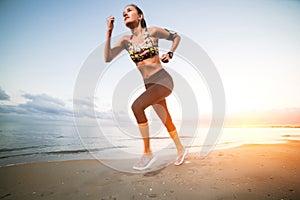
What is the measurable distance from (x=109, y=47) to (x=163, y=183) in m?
2.39

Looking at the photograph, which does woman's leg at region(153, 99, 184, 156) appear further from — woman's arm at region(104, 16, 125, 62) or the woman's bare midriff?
woman's arm at region(104, 16, 125, 62)

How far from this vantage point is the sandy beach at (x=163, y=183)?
2.03 meters

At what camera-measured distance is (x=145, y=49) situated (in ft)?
9.76

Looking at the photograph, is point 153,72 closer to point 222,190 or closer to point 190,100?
point 222,190

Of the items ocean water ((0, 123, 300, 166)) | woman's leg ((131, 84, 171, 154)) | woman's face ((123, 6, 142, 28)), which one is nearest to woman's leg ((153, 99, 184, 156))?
woman's leg ((131, 84, 171, 154))

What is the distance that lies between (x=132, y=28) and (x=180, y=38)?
0.94m

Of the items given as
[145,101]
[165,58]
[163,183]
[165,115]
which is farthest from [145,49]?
[163,183]

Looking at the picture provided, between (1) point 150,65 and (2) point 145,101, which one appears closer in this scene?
(2) point 145,101

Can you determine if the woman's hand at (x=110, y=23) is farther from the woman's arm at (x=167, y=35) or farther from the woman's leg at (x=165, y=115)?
the woman's leg at (x=165, y=115)

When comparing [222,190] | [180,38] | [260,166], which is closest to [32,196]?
[222,190]

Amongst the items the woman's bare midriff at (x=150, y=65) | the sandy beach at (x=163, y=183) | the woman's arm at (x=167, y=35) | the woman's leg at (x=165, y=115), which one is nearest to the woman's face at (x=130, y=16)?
the woman's arm at (x=167, y=35)

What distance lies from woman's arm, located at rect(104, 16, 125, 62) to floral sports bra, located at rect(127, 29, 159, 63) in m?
0.32

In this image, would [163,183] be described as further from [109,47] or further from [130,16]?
[130,16]

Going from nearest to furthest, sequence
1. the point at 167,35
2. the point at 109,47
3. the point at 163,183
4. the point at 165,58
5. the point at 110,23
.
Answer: the point at 163,183 < the point at 165,58 < the point at 110,23 < the point at 109,47 < the point at 167,35
